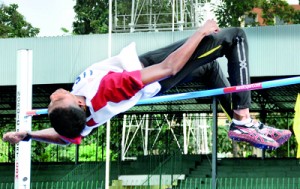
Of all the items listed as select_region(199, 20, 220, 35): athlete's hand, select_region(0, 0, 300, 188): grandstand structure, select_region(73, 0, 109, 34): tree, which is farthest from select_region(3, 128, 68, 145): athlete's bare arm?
select_region(73, 0, 109, 34): tree

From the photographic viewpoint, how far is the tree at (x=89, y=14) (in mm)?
34062

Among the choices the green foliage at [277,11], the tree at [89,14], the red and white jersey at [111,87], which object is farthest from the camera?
the tree at [89,14]

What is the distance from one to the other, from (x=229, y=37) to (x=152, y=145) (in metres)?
24.8

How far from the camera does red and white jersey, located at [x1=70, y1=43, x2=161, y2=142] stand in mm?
5098

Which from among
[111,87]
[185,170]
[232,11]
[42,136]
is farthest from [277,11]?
[111,87]

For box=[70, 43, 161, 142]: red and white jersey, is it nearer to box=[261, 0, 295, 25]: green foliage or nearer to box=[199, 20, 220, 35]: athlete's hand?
box=[199, 20, 220, 35]: athlete's hand

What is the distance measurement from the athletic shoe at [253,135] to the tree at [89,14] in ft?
A: 92.8

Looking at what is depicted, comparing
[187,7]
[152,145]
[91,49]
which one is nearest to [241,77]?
[91,49]

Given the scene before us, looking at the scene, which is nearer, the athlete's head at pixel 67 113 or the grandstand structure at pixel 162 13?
the athlete's head at pixel 67 113

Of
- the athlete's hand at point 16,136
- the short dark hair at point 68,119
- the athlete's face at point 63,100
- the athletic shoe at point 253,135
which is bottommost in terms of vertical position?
the athlete's hand at point 16,136

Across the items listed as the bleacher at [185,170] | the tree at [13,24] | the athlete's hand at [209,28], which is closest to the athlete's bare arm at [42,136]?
the athlete's hand at [209,28]

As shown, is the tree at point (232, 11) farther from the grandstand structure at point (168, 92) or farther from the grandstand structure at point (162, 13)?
the grandstand structure at point (168, 92)

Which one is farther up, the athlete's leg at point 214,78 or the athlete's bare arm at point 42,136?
the athlete's leg at point 214,78

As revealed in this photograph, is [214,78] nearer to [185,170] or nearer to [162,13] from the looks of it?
[185,170]
